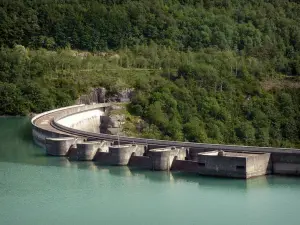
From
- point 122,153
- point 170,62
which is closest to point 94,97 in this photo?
point 170,62

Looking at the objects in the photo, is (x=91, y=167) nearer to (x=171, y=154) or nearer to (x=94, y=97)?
(x=171, y=154)

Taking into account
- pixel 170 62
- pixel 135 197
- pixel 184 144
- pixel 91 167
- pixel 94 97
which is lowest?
pixel 135 197

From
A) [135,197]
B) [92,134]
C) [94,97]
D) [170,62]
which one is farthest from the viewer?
[170,62]

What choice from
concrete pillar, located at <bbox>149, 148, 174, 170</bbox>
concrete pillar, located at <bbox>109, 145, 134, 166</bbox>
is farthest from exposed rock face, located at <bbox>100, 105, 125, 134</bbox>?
concrete pillar, located at <bbox>149, 148, 174, 170</bbox>

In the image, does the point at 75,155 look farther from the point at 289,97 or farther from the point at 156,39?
the point at 156,39

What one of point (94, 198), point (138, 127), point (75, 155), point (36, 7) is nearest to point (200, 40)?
point (36, 7)

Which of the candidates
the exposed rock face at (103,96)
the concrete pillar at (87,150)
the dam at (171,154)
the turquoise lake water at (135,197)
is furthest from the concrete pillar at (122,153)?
the exposed rock face at (103,96)

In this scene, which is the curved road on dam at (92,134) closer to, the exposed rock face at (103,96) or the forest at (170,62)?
the exposed rock face at (103,96)
